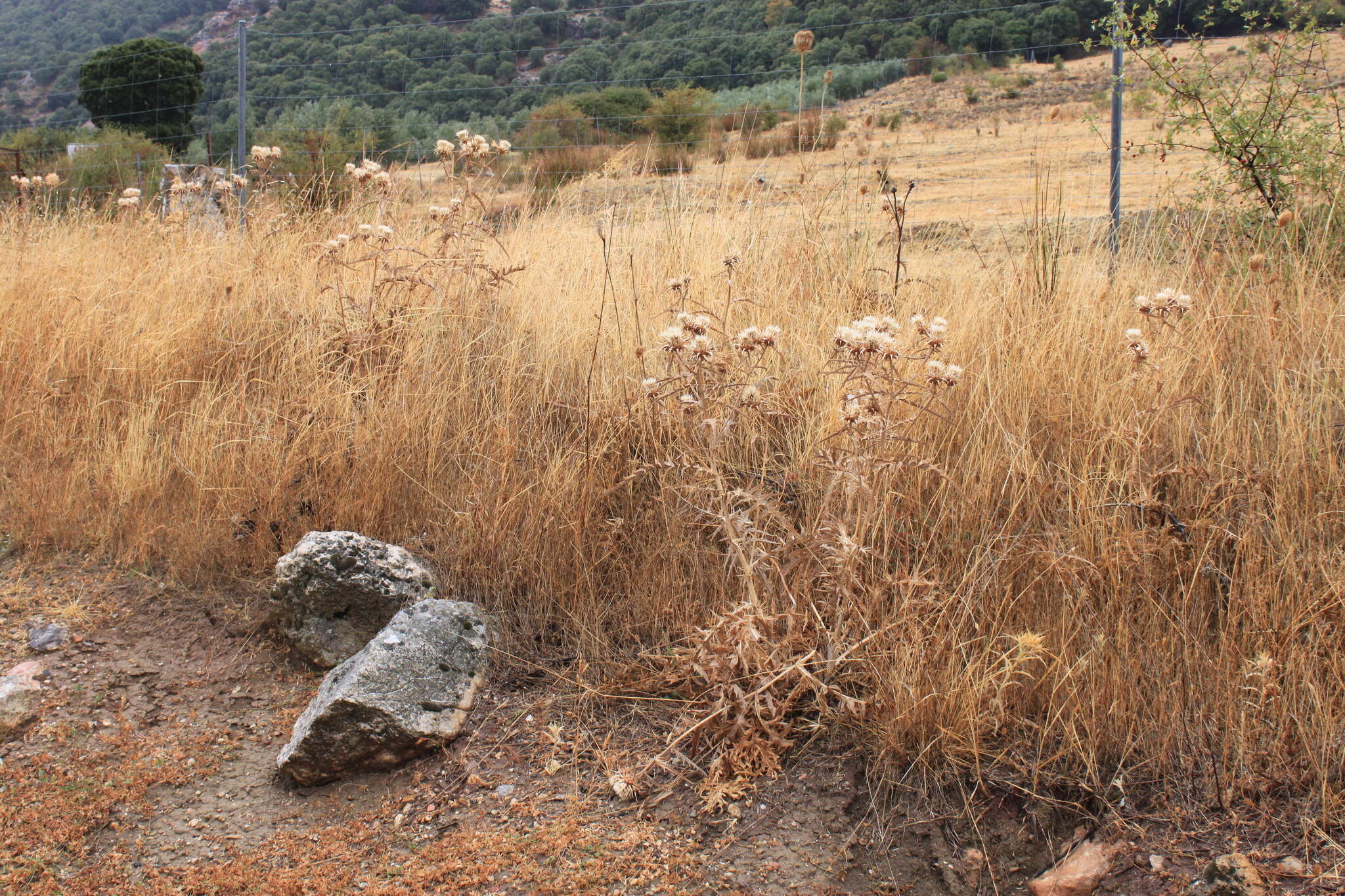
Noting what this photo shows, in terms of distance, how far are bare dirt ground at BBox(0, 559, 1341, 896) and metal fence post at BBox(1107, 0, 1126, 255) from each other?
114 inches

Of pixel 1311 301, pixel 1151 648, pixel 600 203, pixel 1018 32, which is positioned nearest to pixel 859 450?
pixel 1151 648

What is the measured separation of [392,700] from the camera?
2283mm

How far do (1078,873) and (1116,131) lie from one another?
13.6 feet

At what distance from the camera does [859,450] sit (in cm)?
224

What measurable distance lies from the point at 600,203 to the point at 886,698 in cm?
474

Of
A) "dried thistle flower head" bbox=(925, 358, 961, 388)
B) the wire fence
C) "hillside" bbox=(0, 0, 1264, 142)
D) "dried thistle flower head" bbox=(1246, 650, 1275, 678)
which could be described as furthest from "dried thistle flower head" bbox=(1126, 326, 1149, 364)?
"hillside" bbox=(0, 0, 1264, 142)

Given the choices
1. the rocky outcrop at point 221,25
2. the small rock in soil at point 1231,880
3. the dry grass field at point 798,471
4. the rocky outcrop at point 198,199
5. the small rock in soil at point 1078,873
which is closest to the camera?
the small rock in soil at point 1231,880

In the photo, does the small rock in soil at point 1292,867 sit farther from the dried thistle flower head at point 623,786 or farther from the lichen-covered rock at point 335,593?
the lichen-covered rock at point 335,593

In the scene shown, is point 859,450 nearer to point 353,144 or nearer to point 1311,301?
point 1311,301

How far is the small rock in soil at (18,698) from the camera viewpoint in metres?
2.41

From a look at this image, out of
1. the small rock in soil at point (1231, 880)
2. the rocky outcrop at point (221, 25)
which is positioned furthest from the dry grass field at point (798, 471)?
the rocky outcrop at point (221, 25)

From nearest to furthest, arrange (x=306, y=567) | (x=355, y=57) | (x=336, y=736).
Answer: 1. (x=336, y=736)
2. (x=306, y=567)
3. (x=355, y=57)

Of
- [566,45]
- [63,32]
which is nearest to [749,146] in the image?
[566,45]

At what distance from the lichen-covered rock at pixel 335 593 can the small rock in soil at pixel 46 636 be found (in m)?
0.67
